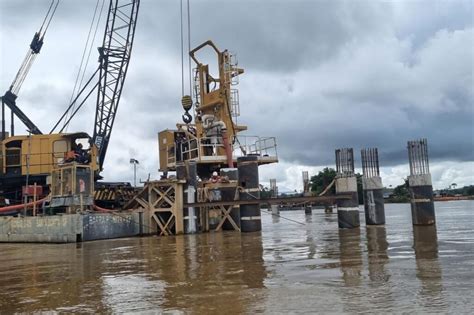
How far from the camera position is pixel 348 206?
22.1 m

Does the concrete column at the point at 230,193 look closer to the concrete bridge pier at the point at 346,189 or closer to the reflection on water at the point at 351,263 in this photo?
the concrete bridge pier at the point at 346,189

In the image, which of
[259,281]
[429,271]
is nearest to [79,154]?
[259,281]

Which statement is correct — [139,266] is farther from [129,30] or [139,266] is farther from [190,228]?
[129,30]

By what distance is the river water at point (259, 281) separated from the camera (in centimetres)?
637

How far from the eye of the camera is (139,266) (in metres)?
11.3

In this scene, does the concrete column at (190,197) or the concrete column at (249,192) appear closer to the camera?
the concrete column at (249,192)

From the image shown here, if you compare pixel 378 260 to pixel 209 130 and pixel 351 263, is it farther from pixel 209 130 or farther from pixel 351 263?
pixel 209 130

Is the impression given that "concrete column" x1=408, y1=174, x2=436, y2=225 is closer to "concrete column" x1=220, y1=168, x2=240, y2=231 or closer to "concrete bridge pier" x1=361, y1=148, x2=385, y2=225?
"concrete bridge pier" x1=361, y1=148, x2=385, y2=225

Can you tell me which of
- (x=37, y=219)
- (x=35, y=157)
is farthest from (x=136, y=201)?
(x=35, y=157)

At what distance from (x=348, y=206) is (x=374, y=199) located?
178 centimetres

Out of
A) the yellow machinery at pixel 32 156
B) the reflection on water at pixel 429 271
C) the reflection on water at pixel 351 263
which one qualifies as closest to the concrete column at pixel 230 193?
the yellow machinery at pixel 32 156

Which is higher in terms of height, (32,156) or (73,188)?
(32,156)

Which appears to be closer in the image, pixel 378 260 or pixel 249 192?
pixel 378 260

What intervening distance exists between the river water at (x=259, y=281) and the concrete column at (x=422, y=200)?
8453 mm
